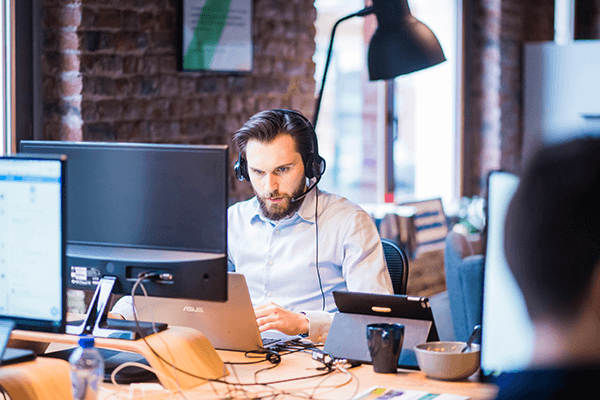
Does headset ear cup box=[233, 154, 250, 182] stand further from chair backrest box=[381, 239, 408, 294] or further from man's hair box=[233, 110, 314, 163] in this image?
chair backrest box=[381, 239, 408, 294]

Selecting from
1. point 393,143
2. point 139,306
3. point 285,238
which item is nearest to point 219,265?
point 139,306

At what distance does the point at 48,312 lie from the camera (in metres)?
1.41

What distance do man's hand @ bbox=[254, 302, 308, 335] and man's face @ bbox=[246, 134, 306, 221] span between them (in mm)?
481

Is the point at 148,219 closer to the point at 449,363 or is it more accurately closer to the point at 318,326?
the point at 318,326

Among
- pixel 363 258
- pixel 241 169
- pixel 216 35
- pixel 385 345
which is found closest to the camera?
pixel 385 345

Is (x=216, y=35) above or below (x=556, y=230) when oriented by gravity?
above

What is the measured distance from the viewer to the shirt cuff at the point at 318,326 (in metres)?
1.91

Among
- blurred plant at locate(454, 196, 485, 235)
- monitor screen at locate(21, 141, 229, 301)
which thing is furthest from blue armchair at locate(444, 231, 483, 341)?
blurred plant at locate(454, 196, 485, 235)

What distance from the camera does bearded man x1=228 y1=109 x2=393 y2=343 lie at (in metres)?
2.26

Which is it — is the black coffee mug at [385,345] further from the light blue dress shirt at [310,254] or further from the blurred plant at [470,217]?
the blurred plant at [470,217]

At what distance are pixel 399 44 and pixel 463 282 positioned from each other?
2.79 ft

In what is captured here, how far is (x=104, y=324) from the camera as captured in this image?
1.61 m

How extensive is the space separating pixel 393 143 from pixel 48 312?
346 cm

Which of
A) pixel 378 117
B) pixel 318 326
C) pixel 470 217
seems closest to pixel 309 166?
pixel 318 326
